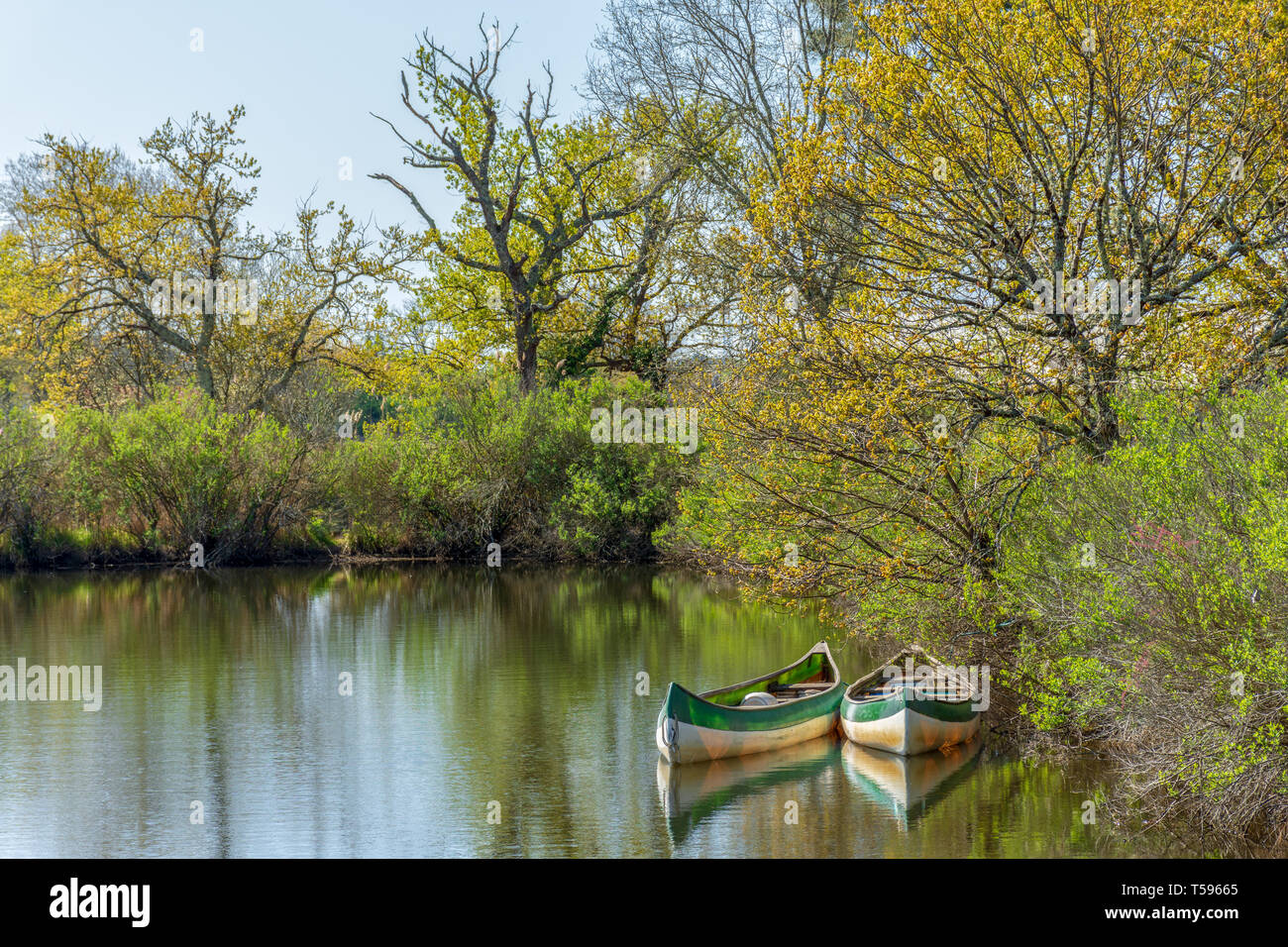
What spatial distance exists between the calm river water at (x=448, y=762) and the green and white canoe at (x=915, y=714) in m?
0.22

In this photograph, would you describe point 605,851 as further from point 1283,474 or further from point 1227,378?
point 1227,378

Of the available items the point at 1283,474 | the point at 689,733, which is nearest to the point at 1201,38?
the point at 1283,474

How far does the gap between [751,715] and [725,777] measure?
32.8 inches

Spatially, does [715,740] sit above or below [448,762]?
above

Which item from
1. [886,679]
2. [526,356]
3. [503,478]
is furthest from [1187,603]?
[526,356]

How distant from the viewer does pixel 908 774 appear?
477 inches

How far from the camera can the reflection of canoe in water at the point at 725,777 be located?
1085 centimetres

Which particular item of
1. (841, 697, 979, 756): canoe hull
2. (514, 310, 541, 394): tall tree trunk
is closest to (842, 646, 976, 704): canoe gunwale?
(841, 697, 979, 756): canoe hull

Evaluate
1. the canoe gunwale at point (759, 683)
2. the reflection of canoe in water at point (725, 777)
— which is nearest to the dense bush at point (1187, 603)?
the reflection of canoe in water at point (725, 777)

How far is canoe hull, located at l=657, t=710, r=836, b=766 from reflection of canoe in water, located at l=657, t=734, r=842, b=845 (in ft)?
0.23

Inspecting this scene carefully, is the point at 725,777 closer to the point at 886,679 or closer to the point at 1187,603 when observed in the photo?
the point at 886,679

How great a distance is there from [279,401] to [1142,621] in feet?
101

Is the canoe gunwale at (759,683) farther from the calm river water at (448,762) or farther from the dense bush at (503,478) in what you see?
the dense bush at (503,478)
